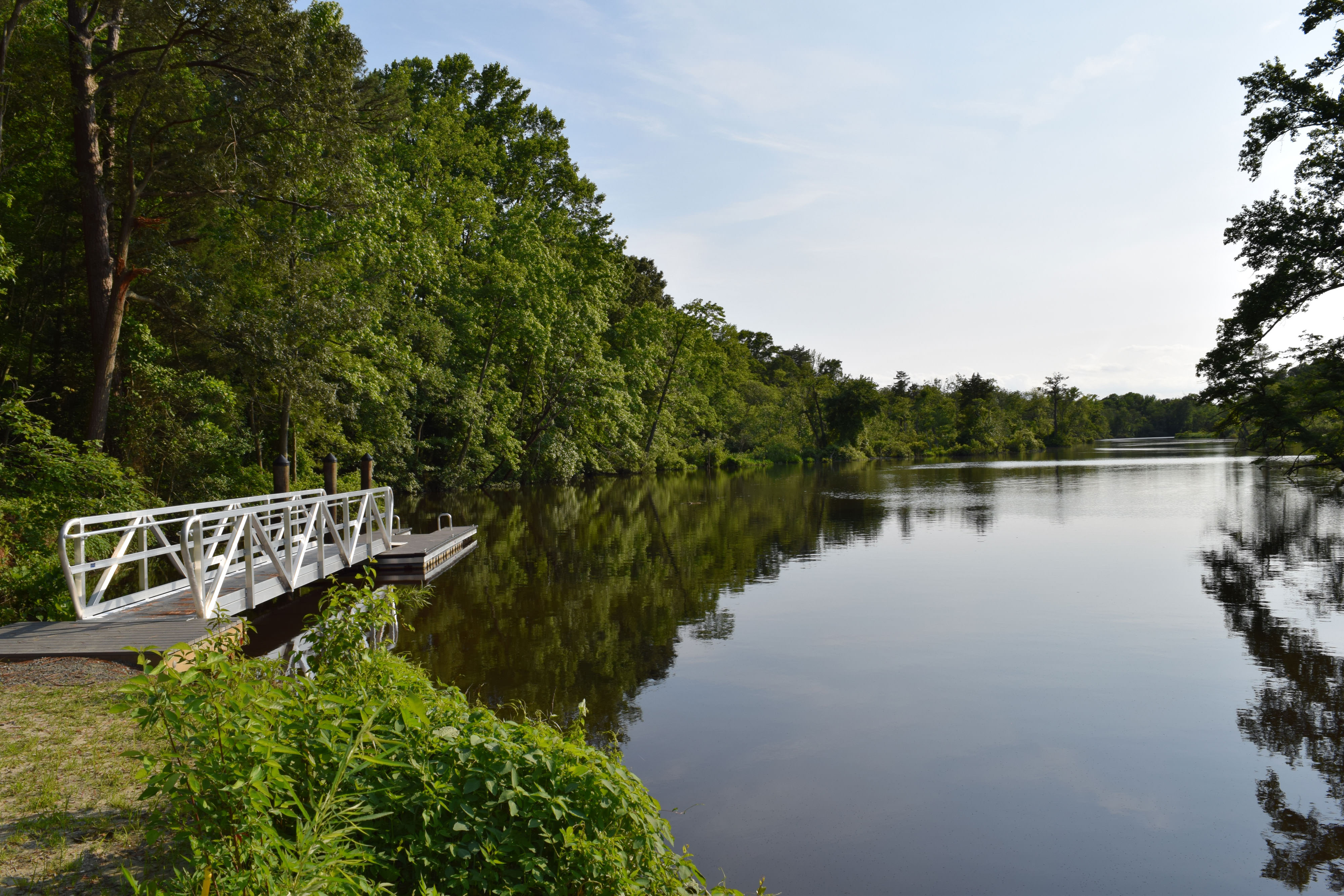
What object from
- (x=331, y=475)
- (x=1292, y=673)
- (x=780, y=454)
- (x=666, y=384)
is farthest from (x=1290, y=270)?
(x=780, y=454)

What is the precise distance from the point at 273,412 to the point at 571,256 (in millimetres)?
23724

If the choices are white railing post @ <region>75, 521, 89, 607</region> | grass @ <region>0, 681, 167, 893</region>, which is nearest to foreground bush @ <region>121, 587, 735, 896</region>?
grass @ <region>0, 681, 167, 893</region>

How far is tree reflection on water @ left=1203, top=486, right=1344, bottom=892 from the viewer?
543cm

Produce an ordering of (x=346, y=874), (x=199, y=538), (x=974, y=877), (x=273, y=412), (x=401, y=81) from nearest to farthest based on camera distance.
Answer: (x=346, y=874) → (x=974, y=877) → (x=199, y=538) → (x=273, y=412) → (x=401, y=81)

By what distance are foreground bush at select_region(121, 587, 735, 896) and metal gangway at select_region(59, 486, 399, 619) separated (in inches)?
62.7

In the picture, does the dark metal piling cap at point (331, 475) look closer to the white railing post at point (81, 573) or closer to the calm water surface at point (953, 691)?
the calm water surface at point (953, 691)

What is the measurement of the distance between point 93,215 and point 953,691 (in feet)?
49.6

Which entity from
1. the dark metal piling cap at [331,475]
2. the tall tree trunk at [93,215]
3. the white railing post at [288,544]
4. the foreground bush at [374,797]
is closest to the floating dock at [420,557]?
the dark metal piling cap at [331,475]

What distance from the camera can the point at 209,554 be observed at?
8.55 m

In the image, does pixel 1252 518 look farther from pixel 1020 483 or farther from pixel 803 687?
pixel 803 687

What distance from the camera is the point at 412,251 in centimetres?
2320

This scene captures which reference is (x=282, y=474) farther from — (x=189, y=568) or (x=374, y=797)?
(x=374, y=797)

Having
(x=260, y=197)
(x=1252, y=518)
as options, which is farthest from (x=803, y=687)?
(x=1252, y=518)

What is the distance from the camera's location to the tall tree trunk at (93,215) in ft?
42.2
